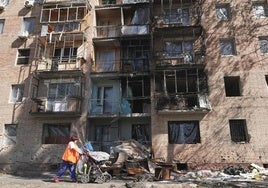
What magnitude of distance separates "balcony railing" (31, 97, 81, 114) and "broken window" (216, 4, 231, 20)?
519 inches

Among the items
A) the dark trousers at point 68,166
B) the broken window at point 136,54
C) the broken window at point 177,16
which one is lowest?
the dark trousers at point 68,166

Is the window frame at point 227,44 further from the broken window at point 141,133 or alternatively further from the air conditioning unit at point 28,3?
the air conditioning unit at point 28,3

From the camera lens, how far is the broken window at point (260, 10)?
2014 centimetres

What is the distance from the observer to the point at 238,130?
17.5 meters

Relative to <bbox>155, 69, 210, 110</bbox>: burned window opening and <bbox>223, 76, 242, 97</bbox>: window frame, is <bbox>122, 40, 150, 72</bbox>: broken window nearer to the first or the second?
<bbox>155, 69, 210, 110</bbox>: burned window opening

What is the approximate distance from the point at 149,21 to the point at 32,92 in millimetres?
11103

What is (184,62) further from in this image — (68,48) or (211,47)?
(68,48)

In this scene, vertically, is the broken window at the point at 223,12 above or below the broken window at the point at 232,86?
above

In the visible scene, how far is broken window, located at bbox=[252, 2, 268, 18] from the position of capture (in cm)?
2014

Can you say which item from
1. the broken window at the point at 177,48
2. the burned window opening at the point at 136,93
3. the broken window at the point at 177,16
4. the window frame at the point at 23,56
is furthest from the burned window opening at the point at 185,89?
the window frame at the point at 23,56

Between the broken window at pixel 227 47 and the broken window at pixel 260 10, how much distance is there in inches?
121

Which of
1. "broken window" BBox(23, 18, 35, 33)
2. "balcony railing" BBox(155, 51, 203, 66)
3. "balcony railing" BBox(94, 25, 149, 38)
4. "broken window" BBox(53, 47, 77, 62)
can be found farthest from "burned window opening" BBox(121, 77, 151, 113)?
"broken window" BBox(23, 18, 35, 33)

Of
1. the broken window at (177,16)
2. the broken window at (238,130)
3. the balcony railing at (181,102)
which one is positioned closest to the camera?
the broken window at (238,130)

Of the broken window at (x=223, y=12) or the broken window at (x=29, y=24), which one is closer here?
the broken window at (x=223, y=12)
